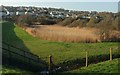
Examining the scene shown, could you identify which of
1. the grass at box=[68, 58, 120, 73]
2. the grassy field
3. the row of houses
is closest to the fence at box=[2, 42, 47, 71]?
the grassy field

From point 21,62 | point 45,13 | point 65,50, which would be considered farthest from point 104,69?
point 45,13

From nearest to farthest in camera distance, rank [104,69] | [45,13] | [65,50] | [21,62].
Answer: [104,69], [21,62], [65,50], [45,13]

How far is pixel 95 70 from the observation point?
21.3 m

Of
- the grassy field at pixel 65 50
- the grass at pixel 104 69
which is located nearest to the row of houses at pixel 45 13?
the grassy field at pixel 65 50

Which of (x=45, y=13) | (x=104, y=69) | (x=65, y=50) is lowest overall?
(x=104, y=69)

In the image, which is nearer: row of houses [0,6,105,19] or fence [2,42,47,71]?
fence [2,42,47,71]

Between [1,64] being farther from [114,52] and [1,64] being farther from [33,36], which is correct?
[33,36]

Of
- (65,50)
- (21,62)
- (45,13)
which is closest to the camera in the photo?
(21,62)

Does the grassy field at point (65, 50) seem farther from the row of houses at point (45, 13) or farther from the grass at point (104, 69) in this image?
the row of houses at point (45, 13)

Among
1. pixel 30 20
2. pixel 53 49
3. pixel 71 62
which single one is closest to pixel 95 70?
pixel 71 62

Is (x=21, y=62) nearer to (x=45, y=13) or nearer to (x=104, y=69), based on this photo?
(x=104, y=69)

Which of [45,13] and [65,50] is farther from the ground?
[45,13]

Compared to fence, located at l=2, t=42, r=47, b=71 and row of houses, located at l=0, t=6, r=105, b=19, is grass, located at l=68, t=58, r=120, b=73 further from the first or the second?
row of houses, located at l=0, t=6, r=105, b=19

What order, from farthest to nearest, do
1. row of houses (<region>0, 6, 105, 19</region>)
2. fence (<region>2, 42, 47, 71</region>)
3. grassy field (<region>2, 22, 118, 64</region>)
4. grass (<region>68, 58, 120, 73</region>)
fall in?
row of houses (<region>0, 6, 105, 19</region>) < grassy field (<region>2, 22, 118, 64</region>) < fence (<region>2, 42, 47, 71</region>) < grass (<region>68, 58, 120, 73</region>)
